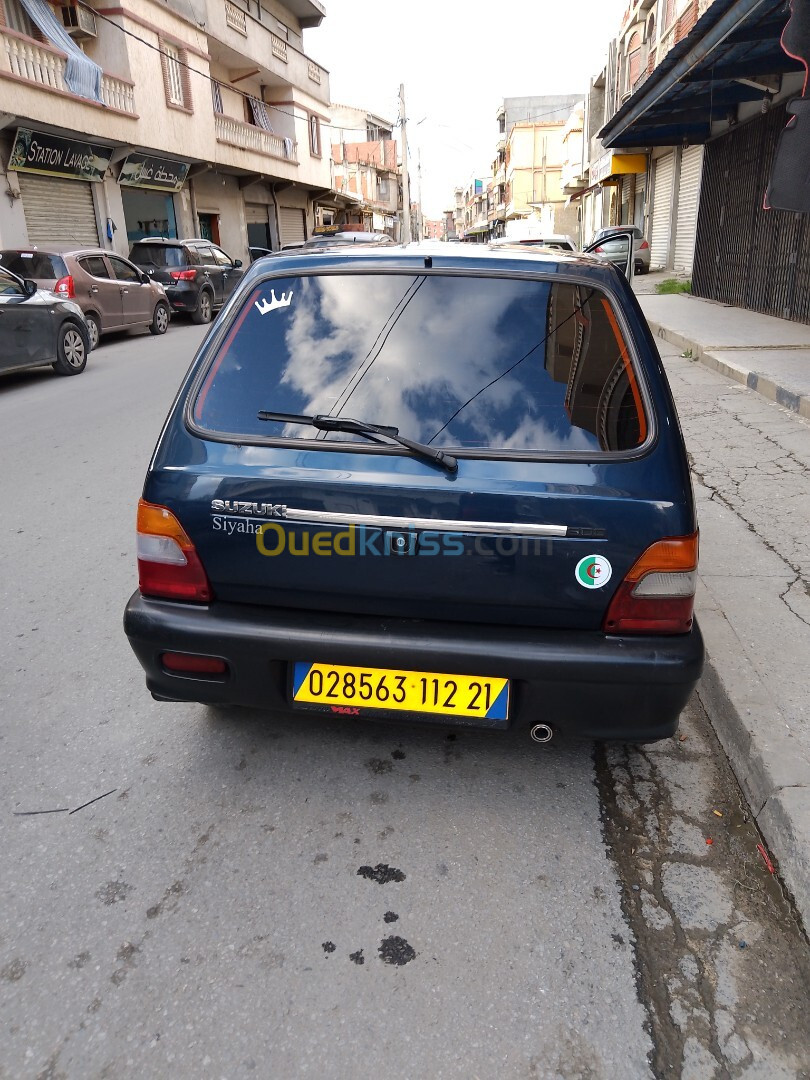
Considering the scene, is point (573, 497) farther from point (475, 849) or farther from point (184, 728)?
point (184, 728)

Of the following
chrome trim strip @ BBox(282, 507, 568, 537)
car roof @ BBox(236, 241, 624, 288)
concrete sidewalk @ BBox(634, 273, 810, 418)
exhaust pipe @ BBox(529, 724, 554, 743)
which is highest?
car roof @ BBox(236, 241, 624, 288)

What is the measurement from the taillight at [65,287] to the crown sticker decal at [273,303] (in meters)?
11.1

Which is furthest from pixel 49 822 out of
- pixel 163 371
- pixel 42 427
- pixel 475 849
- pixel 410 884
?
pixel 163 371

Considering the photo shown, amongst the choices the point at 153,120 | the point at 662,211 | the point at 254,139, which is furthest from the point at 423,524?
the point at 254,139

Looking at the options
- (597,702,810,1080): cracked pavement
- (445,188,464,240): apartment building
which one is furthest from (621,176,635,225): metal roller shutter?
(445,188,464,240): apartment building

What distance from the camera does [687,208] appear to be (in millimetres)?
22609

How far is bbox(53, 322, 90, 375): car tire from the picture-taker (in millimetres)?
10445

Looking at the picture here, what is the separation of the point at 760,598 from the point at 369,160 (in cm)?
7190

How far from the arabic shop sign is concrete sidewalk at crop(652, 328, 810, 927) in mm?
17722

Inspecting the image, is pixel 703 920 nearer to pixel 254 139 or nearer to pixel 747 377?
pixel 747 377

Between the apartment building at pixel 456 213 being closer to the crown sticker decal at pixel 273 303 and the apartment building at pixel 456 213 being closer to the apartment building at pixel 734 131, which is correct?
the apartment building at pixel 734 131

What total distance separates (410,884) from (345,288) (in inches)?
69.9

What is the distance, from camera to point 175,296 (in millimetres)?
17125

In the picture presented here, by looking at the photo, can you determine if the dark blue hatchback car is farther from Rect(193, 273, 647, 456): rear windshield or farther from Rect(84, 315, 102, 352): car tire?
Rect(84, 315, 102, 352): car tire
